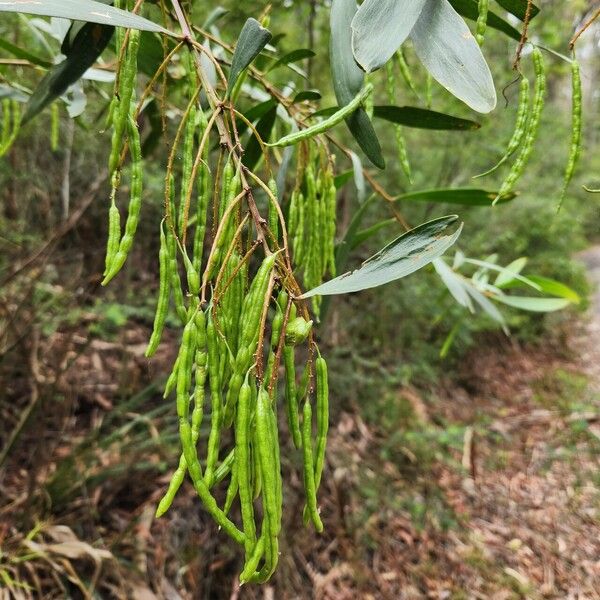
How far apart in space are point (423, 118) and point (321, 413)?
1.24 ft

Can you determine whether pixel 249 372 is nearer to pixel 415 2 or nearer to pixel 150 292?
pixel 415 2

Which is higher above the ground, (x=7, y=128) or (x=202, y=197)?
(x=7, y=128)

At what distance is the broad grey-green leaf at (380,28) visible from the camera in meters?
0.37

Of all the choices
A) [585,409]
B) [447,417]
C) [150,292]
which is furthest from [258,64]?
[585,409]

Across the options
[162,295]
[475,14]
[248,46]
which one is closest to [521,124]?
[475,14]

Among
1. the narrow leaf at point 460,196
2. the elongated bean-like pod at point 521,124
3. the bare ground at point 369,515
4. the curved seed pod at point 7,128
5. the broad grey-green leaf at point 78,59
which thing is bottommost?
the bare ground at point 369,515

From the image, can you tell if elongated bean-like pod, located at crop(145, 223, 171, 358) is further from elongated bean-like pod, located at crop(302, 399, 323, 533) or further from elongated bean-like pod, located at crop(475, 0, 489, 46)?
elongated bean-like pod, located at crop(475, 0, 489, 46)

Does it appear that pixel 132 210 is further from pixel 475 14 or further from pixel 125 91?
pixel 475 14

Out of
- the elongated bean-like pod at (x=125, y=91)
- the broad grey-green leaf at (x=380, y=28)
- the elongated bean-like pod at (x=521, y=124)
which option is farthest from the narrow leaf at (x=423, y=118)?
the elongated bean-like pod at (x=125, y=91)

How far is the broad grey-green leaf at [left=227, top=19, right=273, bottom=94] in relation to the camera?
1.42ft

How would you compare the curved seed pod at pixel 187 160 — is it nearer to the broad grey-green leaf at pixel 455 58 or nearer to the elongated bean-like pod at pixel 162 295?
the elongated bean-like pod at pixel 162 295

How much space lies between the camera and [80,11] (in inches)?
15.6

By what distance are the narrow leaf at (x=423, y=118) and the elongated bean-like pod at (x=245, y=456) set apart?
0.42m

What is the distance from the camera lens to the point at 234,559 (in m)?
1.55
